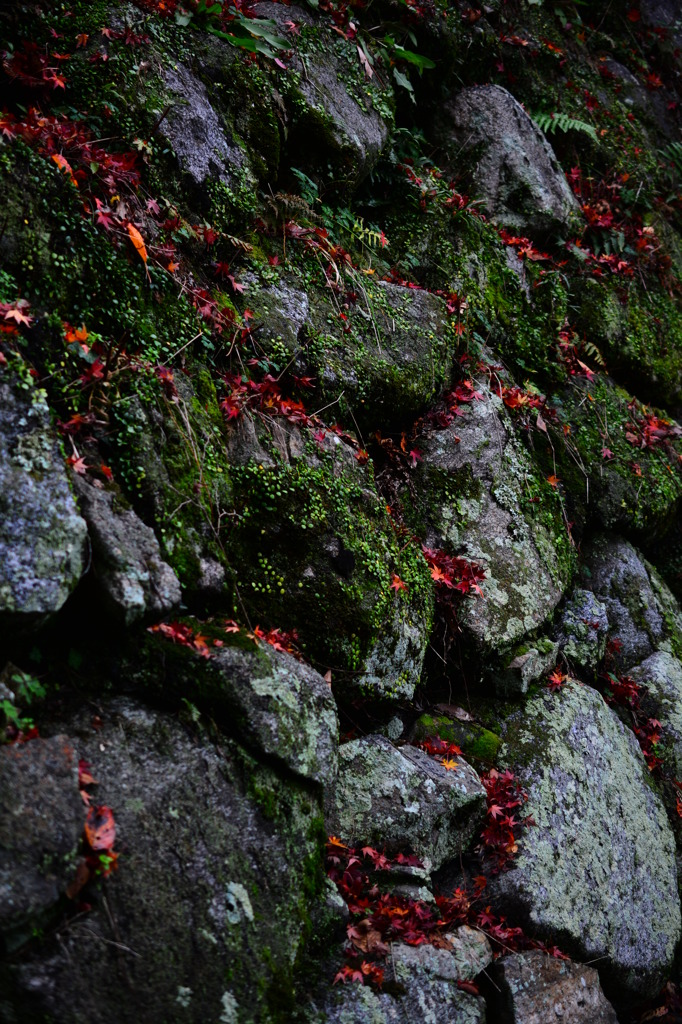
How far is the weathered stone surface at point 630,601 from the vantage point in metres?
5.86

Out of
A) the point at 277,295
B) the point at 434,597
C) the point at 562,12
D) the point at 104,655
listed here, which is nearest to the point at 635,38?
the point at 562,12

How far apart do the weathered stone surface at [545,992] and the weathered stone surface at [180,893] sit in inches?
54.4

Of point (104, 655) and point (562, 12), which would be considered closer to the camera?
point (104, 655)

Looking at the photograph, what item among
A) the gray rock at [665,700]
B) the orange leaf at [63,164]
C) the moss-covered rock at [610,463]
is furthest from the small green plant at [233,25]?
the gray rock at [665,700]

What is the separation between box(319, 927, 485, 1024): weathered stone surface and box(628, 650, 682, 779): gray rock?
2.55 meters

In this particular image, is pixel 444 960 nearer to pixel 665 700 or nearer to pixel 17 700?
pixel 17 700

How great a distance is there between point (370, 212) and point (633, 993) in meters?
6.36

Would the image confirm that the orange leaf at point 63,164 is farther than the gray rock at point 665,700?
No

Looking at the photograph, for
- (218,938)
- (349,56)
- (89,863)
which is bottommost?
(218,938)

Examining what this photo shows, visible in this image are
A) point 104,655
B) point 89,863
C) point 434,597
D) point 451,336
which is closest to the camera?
point 89,863

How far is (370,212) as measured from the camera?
6.21 metres

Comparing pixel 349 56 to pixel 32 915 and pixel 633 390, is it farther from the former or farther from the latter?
pixel 32 915

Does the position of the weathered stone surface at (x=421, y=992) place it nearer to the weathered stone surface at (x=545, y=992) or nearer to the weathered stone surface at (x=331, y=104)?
the weathered stone surface at (x=545, y=992)

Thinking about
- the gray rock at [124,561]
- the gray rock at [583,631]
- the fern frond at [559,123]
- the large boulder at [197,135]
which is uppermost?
the fern frond at [559,123]
